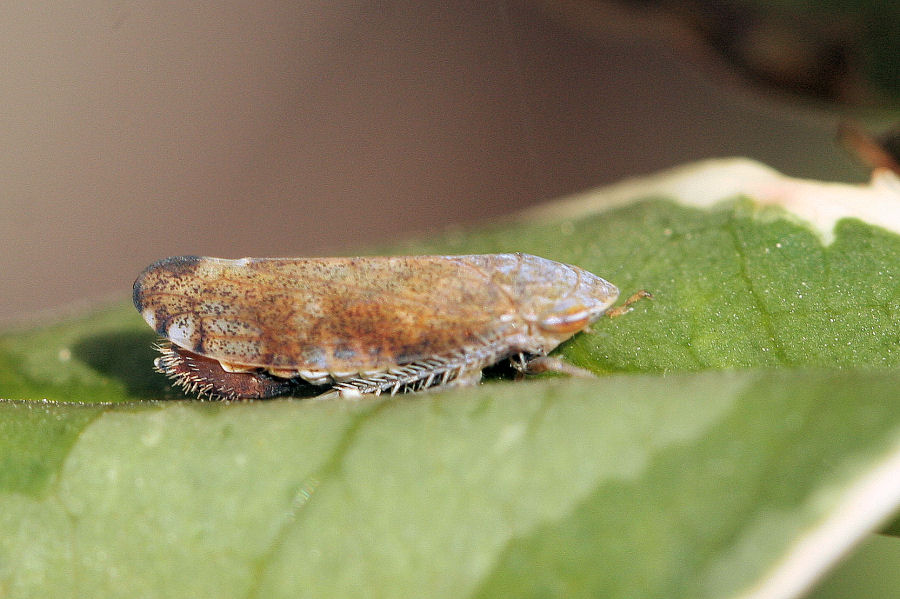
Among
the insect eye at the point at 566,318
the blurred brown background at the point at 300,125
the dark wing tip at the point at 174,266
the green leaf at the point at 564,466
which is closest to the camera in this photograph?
the green leaf at the point at 564,466

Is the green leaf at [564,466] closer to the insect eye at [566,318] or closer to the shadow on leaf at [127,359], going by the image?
the insect eye at [566,318]

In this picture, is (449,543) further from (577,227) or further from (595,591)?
(577,227)

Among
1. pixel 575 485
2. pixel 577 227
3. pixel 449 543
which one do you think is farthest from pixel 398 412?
pixel 577 227

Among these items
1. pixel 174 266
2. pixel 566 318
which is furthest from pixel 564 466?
pixel 174 266

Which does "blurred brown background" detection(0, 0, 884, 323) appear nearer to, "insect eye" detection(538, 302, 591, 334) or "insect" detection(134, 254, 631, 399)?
"insect" detection(134, 254, 631, 399)

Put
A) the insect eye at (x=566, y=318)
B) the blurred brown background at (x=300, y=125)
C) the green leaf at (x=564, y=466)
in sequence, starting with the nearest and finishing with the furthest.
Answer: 1. the green leaf at (x=564, y=466)
2. the insect eye at (x=566, y=318)
3. the blurred brown background at (x=300, y=125)

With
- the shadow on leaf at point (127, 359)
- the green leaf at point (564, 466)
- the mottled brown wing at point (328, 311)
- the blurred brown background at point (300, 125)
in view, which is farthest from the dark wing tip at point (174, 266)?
the blurred brown background at point (300, 125)

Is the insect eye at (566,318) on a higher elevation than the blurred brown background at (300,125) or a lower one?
higher
